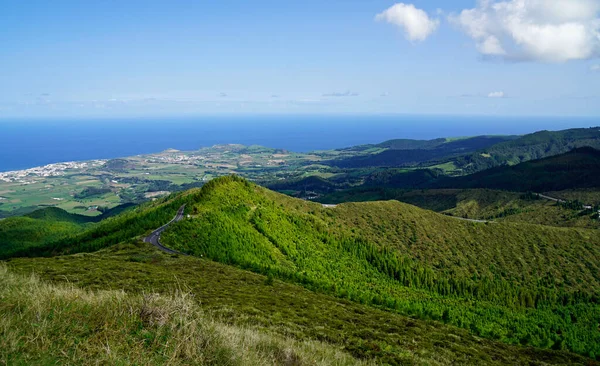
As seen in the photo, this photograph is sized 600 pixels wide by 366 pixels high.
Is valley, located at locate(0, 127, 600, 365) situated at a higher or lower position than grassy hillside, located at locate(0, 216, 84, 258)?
higher

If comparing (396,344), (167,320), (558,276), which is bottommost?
(558,276)

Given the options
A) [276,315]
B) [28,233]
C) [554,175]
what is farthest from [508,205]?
[28,233]

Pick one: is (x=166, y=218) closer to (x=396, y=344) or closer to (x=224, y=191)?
(x=224, y=191)

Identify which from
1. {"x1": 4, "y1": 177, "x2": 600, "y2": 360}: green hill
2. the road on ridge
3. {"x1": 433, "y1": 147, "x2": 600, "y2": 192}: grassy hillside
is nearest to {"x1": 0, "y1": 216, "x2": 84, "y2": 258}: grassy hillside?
{"x1": 4, "y1": 177, "x2": 600, "y2": 360}: green hill

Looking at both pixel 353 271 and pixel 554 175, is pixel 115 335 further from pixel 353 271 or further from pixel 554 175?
pixel 554 175

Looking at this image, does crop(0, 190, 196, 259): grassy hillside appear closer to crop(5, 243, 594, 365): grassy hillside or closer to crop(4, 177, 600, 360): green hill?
crop(4, 177, 600, 360): green hill

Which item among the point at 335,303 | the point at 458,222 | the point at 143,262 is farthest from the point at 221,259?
the point at 458,222

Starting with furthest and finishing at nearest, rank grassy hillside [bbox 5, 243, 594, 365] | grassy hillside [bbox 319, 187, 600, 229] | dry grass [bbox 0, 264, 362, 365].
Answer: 1. grassy hillside [bbox 319, 187, 600, 229]
2. grassy hillside [bbox 5, 243, 594, 365]
3. dry grass [bbox 0, 264, 362, 365]
